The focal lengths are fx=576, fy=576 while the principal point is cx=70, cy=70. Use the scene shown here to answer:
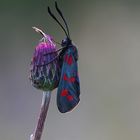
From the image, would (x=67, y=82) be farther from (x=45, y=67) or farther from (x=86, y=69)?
(x=86, y=69)

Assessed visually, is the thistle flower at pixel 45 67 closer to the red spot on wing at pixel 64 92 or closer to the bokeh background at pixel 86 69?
the red spot on wing at pixel 64 92

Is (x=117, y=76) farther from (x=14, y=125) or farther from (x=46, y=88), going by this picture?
(x=46, y=88)

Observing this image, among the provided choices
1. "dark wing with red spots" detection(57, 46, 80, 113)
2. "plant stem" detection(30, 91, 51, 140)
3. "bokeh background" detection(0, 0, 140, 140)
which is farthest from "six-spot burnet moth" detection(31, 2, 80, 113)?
"bokeh background" detection(0, 0, 140, 140)

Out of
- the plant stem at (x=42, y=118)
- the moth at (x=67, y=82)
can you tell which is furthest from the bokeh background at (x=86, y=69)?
the plant stem at (x=42, y=118)

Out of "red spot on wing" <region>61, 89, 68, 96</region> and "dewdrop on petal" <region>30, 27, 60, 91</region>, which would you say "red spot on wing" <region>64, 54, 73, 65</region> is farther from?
"red spot on wing" <region>61, 89, 68, 96</region>

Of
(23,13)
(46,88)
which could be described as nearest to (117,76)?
(23,13)

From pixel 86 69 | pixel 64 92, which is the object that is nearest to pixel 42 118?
pixel 64 92
